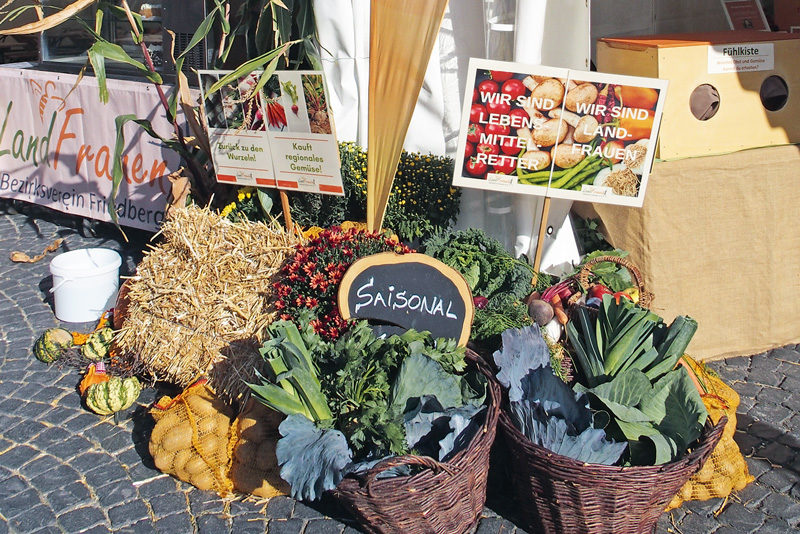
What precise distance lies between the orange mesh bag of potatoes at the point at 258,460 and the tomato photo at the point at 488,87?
1938 millimetres

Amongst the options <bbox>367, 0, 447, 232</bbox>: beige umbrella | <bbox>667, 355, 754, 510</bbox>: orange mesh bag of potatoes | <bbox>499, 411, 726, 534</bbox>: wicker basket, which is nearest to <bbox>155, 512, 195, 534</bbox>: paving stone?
<bbox>499, 411, 726, 534</bbox>: wicker basket

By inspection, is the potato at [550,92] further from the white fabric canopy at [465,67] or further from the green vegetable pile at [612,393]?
the green vegetable pile at [612,393]

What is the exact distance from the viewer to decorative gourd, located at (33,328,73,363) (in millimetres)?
4359

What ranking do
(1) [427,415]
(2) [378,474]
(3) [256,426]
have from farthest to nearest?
(3) [256,426]
(1) [427,415]
(2) [378,474]

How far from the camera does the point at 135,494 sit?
3318mm

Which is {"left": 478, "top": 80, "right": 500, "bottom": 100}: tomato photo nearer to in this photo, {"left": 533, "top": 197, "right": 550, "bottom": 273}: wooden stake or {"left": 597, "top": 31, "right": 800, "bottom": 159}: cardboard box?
{"left": 533, "top": 197, "right": 550, "bottom": 273}: wooden stake

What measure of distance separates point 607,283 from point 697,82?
132cm

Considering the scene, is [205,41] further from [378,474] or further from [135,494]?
[378,474]

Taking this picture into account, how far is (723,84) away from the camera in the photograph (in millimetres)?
4078

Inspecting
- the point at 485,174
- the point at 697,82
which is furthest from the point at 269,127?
the point at 697,82

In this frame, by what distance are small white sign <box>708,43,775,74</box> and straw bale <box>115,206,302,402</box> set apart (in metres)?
2.63

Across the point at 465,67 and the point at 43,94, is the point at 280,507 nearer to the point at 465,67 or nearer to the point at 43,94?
the point at 465,67

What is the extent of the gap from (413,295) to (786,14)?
4074 mm

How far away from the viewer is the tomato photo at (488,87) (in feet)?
11.9
